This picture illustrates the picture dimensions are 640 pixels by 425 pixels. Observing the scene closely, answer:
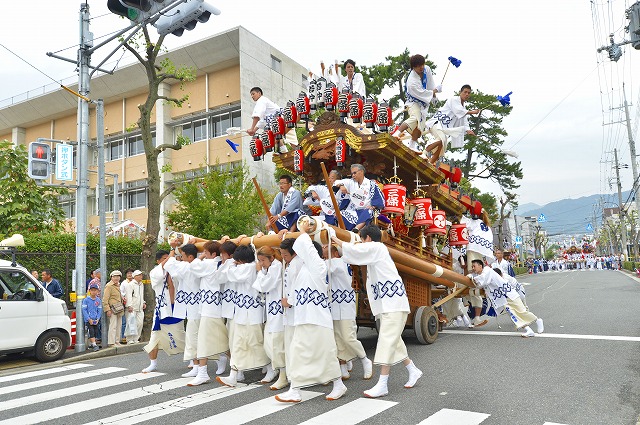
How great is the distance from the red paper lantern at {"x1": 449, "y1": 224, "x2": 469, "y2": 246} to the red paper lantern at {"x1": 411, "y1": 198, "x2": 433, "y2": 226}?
1968 mm

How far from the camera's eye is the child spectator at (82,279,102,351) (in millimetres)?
10656

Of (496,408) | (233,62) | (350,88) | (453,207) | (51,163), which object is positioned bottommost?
(496,408)

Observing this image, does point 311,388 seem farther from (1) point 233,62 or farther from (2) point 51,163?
(1) point 233,62

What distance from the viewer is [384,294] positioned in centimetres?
567

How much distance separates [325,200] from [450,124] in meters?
3.65

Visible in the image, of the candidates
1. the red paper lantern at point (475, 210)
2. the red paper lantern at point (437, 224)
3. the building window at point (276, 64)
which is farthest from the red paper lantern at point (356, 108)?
the building window at point (276, 64)

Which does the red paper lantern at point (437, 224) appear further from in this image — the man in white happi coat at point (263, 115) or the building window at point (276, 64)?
the building window at point (276, 64)

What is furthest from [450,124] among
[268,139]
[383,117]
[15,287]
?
[15,287]

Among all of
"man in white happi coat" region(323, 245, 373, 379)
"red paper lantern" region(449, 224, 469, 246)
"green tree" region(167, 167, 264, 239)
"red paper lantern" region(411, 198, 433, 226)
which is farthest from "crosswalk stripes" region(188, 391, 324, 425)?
"green tree" region(167, 167, 264, 239)

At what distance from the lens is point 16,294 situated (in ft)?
30.2

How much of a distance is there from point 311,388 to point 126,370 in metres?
3.61

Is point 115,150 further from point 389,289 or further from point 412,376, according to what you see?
point 412,376

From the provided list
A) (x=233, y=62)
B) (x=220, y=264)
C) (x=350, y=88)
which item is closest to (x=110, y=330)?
(x=220, y=264)

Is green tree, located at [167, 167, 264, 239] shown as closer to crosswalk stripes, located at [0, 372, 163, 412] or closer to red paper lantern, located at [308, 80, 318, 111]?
red paper lantern, located at [308, 80, 318, 111]
